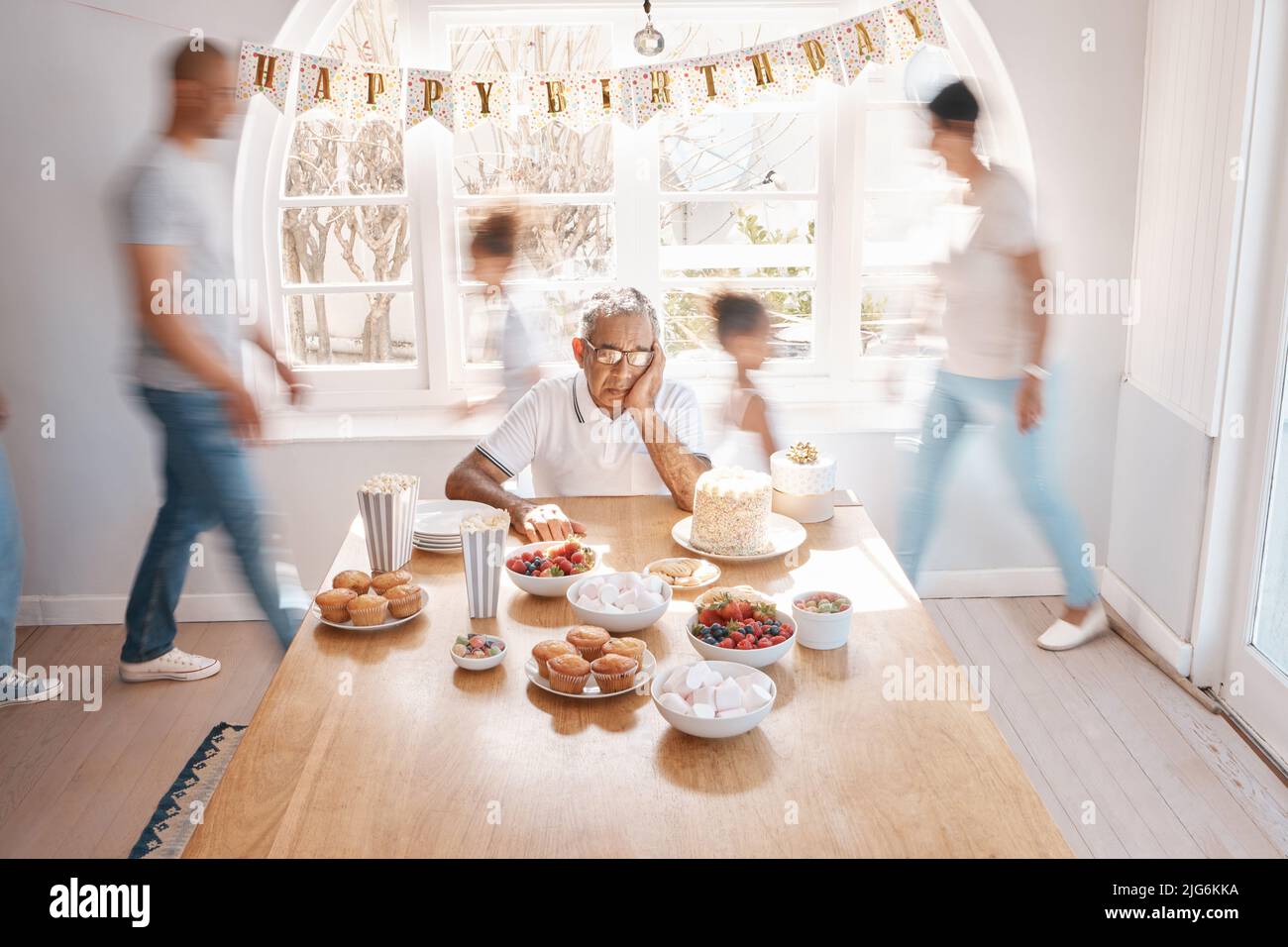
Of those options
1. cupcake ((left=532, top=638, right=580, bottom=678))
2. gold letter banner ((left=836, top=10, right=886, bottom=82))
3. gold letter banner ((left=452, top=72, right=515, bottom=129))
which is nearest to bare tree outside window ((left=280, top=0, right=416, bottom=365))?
gold letter banner ((left=452, top=72, right=515, bottom=129))

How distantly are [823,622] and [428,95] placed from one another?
7.21 feet

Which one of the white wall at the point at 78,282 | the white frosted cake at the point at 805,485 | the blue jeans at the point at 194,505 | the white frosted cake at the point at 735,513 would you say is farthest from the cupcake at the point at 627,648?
the white wall at the point at 78,282

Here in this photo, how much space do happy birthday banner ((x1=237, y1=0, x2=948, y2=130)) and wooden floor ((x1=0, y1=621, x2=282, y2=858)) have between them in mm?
1600

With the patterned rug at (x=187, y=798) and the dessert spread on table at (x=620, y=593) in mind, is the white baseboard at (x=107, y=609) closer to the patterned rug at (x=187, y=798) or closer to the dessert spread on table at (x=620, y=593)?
the patterned rug at (x=187, y=798)

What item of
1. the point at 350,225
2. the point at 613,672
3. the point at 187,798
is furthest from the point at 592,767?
the point at 350,225

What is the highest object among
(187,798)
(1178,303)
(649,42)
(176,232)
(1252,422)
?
(649,42)

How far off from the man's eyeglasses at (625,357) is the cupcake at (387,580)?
0.84m

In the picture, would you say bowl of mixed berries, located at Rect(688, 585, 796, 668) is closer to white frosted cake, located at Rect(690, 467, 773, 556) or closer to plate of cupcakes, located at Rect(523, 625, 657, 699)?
plate of cupcakes, located at Rect(523, 625, 657, 699)

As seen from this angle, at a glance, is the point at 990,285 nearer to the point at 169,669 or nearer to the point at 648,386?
the point at 648,386

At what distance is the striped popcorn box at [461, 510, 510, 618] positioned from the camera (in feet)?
6.79

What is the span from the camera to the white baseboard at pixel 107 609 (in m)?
3.84

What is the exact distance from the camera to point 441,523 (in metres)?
2.52

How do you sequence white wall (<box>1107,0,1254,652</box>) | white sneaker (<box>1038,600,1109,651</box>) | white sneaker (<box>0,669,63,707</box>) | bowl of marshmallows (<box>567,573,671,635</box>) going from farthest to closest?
white sneaker (<box>1038,600,1109,651</box>) → white sneaker (<box>0,669,63,707</box>) → white wall (<box>1107,0,1254,652</box>) → bowl of marshmallows (<box>567,573,671,635</box>)
